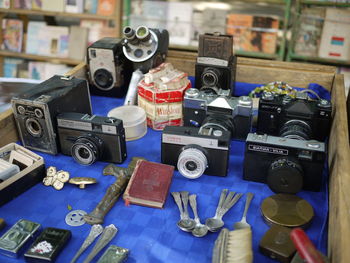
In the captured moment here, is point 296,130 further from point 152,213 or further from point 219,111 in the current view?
point 152,213

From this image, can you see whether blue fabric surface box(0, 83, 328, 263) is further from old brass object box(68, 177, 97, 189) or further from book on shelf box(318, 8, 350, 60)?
book on shelf box(318, 8, 350, 60)

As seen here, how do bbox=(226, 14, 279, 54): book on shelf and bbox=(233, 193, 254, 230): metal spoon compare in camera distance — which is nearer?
bbox=(233, 193, 254, 230): metal spoon

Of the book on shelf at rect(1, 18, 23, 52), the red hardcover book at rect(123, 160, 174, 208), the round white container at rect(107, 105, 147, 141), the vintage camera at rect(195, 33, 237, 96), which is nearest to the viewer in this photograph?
the red hardcover book at rect(123, 160, 174, 208)

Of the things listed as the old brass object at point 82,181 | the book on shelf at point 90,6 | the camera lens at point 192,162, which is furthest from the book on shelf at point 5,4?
the camera lens at point 192,162

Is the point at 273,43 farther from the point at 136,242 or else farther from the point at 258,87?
the point at 136,242

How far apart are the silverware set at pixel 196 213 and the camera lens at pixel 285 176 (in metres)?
0.11

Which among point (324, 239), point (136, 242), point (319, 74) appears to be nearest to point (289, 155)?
point (324, 239)

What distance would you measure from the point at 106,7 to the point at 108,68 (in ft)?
3.33

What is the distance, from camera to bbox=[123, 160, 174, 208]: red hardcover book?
114cm

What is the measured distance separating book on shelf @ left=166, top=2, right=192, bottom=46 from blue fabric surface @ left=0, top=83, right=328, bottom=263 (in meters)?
1.49

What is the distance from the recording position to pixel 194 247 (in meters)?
1.00

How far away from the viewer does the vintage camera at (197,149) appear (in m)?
1.21

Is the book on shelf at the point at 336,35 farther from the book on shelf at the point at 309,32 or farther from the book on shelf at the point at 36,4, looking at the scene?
the book on shelf at the point at 36,4

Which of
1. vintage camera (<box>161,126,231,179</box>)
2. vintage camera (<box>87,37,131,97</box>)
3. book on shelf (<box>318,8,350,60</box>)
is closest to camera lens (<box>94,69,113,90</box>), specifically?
vintage camera (<box>87,37,131,97</box>)
